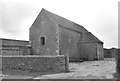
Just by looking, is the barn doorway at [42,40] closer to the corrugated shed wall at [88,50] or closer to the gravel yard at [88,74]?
the corrugated shed wall at [88,50]

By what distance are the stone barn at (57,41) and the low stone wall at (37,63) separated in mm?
10863

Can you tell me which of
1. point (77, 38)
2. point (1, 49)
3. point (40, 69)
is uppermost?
point (77, 38)

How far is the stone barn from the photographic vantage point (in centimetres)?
2773

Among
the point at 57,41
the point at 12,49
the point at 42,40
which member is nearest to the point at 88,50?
the point at 57,41

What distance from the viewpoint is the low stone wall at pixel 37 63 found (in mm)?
15078

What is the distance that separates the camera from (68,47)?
3056 centimetres

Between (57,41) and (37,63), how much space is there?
1194cm

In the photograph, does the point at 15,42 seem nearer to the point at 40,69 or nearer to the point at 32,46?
the point at 32,46

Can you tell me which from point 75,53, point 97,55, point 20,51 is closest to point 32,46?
point 20,51

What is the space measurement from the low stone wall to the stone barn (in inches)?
428

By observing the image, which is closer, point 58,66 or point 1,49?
point 58,66

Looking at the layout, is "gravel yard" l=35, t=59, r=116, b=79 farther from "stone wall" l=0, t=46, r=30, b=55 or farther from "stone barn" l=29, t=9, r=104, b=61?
"stone wall" l=0, t=46, r=30, b=55

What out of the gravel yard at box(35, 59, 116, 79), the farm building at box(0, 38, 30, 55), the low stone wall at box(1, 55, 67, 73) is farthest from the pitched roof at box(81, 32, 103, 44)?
the low stone wall at box(1, 55, 67, 73)

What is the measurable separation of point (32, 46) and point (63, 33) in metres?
6.00
